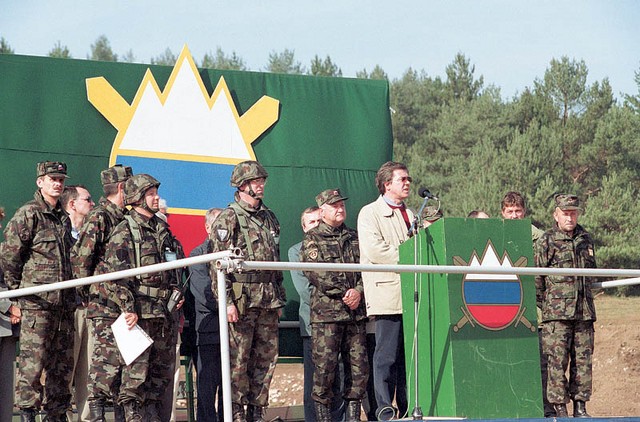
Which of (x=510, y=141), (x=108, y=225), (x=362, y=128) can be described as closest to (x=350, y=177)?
(x=362, y=128)

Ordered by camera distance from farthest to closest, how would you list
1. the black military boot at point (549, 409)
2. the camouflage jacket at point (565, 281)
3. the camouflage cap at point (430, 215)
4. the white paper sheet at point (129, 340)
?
the camouflage cap at point (430, 215)
the black military boot at point (549, 409)
the camouflage jacket at point (565, 281)
the white paper sheet at point (129, 340)

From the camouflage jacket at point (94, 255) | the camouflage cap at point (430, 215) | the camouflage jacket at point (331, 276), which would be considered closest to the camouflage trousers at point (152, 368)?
the camouflage jacket at point (94, 255)

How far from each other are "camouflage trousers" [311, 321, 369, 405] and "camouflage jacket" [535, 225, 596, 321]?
1489 millimetres

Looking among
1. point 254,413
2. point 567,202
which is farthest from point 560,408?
point 254,413

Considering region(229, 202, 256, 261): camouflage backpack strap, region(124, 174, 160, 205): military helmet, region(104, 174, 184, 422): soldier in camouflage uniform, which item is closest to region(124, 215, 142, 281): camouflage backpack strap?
region(104, 174, 184, 422): soldier in camouflage uniform

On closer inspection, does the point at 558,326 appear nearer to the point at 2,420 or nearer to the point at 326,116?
the point at 326,116

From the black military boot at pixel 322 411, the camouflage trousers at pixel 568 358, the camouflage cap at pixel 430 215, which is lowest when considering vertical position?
the black military boot at pixel 322 411

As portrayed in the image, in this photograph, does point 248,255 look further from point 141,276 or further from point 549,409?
point 549,409

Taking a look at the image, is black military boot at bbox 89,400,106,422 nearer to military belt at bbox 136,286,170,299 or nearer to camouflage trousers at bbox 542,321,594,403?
military belt at bbox 136,286,170,299

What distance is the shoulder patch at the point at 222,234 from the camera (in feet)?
25.0

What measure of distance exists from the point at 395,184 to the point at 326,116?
9.60ft

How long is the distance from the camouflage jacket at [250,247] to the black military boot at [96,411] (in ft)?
3.54

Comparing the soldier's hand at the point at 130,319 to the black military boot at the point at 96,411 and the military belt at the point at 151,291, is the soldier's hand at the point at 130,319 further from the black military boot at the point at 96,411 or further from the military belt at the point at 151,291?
the black military boot at the point at 96,411

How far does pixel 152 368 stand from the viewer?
23.7 ft
